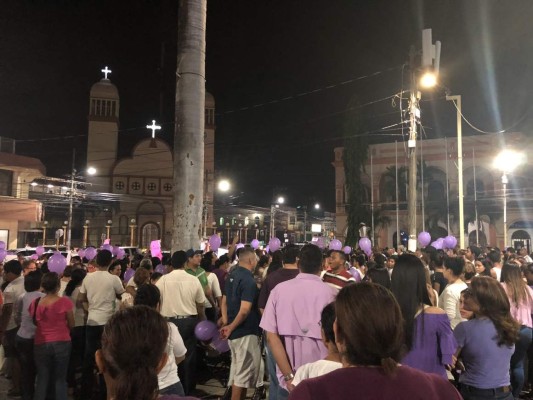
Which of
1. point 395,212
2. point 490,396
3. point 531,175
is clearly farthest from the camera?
point 395,212

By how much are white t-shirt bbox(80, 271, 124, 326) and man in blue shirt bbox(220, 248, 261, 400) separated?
1.79 metres

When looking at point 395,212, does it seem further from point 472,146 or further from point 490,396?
point 490,396

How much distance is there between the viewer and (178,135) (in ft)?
30.0

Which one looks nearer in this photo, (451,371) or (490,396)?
(490,396)

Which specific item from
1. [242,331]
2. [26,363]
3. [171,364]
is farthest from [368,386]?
[26,363]

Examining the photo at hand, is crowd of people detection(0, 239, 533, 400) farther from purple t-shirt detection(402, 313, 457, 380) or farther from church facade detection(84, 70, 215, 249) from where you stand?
church facade detection(84, 70, 215, 249)

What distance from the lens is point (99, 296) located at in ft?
19.2

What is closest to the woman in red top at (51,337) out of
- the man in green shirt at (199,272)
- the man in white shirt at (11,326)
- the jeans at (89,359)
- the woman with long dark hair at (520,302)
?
the jeans at (89,359)

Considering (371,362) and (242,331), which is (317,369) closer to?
(371,362)

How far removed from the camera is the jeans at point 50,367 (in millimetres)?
4973

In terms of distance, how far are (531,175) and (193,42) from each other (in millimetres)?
33229

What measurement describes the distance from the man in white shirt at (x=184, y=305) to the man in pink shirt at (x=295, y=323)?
7.21 ft

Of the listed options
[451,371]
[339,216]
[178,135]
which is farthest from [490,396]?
[339,216]

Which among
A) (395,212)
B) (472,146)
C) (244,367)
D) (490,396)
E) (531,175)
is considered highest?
(472,146)
